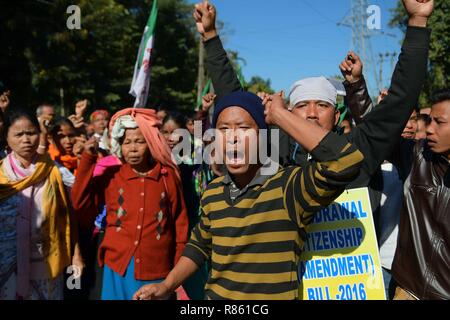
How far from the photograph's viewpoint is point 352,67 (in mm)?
2285

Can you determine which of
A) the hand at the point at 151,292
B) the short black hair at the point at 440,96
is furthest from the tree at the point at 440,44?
the hand at the point at 151,292

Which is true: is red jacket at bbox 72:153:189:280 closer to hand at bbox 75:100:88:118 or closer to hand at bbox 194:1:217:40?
hand at bbox 75:100:88:118

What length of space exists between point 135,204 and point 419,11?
214 cm

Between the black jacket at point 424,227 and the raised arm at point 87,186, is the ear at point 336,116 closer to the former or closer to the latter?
the black jacket at point 424,227

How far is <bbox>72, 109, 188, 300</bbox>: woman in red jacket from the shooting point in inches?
121

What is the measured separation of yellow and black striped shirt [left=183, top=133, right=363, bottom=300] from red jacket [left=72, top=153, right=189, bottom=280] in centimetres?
117

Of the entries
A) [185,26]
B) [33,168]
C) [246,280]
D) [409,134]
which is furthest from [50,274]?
[185,26]

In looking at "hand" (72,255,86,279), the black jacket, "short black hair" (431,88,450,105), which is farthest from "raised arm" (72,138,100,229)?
"short black hair" (431,88,450,105)

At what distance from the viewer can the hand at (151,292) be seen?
6.51 feet

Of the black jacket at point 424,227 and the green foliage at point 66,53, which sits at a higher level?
the green foliage at point 66,53

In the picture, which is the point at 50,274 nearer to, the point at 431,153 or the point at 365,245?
the point at 365,245

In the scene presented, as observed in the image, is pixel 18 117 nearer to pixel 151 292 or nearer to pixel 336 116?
pixel 151 292

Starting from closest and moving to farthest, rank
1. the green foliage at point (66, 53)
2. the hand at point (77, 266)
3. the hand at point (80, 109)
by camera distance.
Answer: the hand at point (77, 266) → the hand at point (80, 109) → the green foliage at point (66, 53)

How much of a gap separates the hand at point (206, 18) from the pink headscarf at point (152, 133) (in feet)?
3.02
